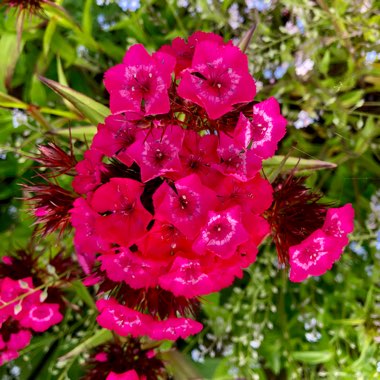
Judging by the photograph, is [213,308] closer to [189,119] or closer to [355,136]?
[355,136]

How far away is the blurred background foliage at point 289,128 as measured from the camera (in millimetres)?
1130

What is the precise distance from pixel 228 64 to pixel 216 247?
255 millimetres

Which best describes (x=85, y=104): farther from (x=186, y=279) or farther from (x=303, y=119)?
(x=303, y=119)

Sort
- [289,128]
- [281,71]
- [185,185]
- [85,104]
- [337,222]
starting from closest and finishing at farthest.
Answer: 1. [185,185]
2. [337,222]
3. [85,104]
4. [281,71]
5. [289,128]

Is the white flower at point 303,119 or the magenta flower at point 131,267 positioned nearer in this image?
the magenta flower at point 131,267

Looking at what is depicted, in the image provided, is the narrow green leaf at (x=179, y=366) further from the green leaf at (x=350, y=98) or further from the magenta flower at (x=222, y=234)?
the green leaf at (x=350, y=98)

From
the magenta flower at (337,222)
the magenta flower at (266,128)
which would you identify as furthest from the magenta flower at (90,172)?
the magenta flower at (337,222)

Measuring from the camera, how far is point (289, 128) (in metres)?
1.36

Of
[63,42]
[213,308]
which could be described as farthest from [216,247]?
[63,42]

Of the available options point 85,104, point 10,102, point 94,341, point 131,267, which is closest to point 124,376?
point 94,341

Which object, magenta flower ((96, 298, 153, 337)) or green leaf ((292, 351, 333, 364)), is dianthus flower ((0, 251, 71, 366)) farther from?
green leaf ((292, 351, 333, 364))

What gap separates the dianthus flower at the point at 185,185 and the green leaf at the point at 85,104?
0.44ft

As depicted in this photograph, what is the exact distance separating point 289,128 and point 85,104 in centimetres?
66

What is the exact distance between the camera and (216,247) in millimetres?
676
